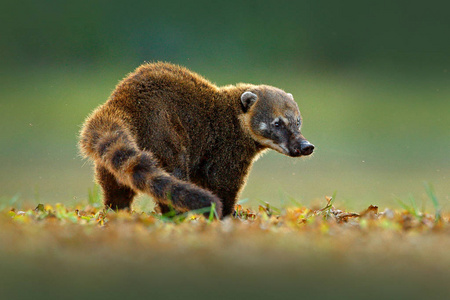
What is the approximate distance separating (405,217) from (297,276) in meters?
2.83

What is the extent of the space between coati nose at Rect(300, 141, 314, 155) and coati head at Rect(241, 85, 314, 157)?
0.15 metres

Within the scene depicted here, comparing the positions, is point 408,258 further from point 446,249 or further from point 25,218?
point 25,218

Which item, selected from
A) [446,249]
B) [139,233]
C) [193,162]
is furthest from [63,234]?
[193,162]

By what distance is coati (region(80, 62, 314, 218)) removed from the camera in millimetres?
5730

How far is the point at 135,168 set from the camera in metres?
5.69

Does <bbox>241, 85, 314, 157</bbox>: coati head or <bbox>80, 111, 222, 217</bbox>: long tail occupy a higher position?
<bbox>241, 85, 314, 157</bbox>: coati head

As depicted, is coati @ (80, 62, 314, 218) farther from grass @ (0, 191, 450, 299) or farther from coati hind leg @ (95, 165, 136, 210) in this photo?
grass @ (0, 191, 450, 299)

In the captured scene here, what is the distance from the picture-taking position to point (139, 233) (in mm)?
4109

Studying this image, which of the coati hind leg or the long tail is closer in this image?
the long tail

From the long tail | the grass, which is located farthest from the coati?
the grass

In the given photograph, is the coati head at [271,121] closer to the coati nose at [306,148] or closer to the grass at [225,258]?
the coati nose at [306,148]

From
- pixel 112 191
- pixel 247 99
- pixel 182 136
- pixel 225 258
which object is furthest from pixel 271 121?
pixel 225 258

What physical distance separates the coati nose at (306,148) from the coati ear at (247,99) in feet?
3.24

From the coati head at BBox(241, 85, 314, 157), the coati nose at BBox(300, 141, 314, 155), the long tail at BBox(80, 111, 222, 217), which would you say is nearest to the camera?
the long tail at BBox(80, 111, 222, 217)
